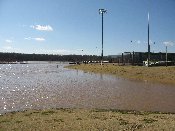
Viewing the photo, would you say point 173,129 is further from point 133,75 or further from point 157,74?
point 133,75

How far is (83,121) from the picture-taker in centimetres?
1164

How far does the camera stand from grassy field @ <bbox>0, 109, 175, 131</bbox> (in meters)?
10.7

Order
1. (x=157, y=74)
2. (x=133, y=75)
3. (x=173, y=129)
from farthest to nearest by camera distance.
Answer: (x=133, y=75) < (x=157, y=74) < (x=173, y=129)

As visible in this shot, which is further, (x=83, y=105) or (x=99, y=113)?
(x=83, y=105)

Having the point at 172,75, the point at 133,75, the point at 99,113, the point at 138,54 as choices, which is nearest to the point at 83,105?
the point at 99,113

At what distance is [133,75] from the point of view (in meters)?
41.8

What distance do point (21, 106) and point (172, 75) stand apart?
2270 cm

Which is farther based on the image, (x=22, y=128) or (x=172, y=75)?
(x=172, y=75)

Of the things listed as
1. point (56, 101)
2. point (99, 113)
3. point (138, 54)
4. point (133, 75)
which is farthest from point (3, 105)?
point (138, 54)

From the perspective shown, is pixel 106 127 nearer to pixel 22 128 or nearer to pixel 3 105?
pixel 22 128

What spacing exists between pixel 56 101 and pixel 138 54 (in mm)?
59993

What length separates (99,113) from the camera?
13289 millimetres

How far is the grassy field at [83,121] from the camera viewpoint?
35.0ft

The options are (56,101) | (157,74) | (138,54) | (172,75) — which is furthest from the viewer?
(138,54)
